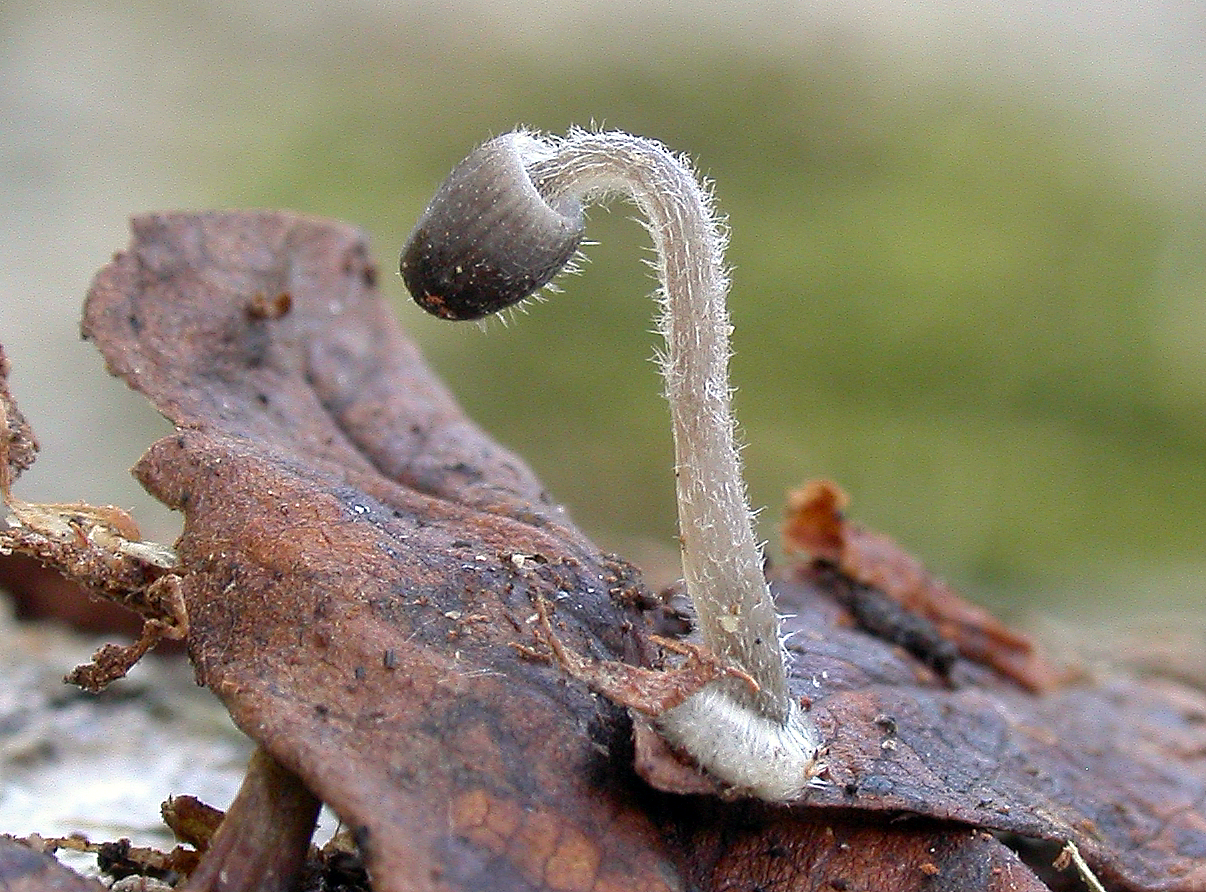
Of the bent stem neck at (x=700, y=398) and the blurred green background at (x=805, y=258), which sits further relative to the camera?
the blurred green background at (x=805, y=258)

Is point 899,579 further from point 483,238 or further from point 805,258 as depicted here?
point 805,258

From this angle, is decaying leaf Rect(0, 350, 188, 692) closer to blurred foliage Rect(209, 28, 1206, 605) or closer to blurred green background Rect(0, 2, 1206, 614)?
blurred green background Rect(0, 2, 1206, 614)

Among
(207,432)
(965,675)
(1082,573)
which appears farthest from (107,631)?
(1082,573)

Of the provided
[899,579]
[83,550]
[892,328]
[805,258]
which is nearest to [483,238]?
[83,550]

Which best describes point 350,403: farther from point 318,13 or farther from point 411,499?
point 318,13

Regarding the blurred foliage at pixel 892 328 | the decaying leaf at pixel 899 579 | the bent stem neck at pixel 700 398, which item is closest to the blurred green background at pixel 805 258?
the blurred foliage at pixel 892 328

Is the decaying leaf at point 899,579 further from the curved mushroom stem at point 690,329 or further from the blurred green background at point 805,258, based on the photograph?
the blurred green background at point 805,258
